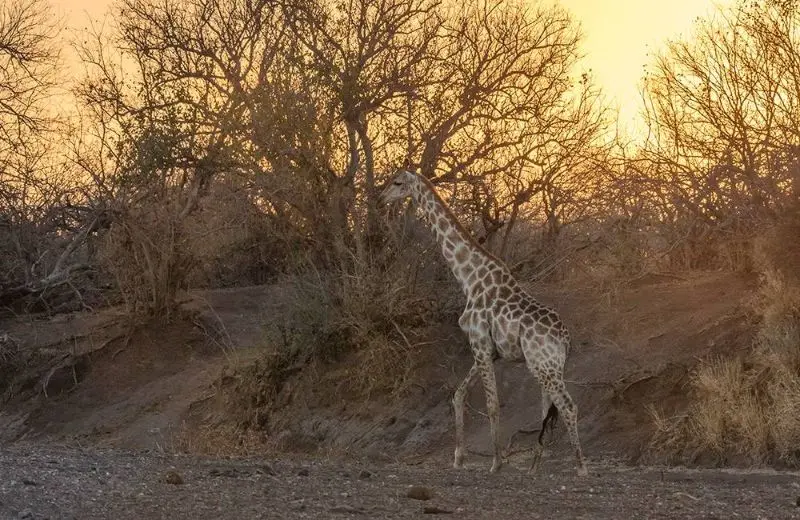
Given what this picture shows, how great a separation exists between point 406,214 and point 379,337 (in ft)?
6.69

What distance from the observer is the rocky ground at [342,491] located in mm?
9258

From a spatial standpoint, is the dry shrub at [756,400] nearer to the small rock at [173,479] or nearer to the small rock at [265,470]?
the small rock at [265,470]

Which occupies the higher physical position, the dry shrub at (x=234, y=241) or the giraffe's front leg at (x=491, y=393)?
the dry shrub at (x=234, y=241)

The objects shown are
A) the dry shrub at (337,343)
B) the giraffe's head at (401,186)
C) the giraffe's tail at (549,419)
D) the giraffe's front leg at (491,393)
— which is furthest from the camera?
the dry shrub at (337,343)

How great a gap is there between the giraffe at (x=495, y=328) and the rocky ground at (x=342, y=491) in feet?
2.21

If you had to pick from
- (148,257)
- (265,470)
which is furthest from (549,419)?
(148,257)

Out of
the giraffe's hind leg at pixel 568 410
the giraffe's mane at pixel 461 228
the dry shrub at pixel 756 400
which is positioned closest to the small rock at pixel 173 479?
the giraffe's hind leg at pixel 568 410

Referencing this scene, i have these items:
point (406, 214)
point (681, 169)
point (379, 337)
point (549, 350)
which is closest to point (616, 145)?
point (681, 169)

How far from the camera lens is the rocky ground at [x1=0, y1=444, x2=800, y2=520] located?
926 cm

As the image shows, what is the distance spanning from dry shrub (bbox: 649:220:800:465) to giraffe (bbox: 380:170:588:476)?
176cm

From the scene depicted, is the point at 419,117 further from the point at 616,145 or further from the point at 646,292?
the point at 646,292

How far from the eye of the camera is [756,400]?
45.8ft

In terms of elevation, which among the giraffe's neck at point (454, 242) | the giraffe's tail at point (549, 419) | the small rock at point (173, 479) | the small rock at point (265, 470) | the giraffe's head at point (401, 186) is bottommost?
the small rock at point (265, 470)

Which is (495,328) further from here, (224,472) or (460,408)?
(224,472)
